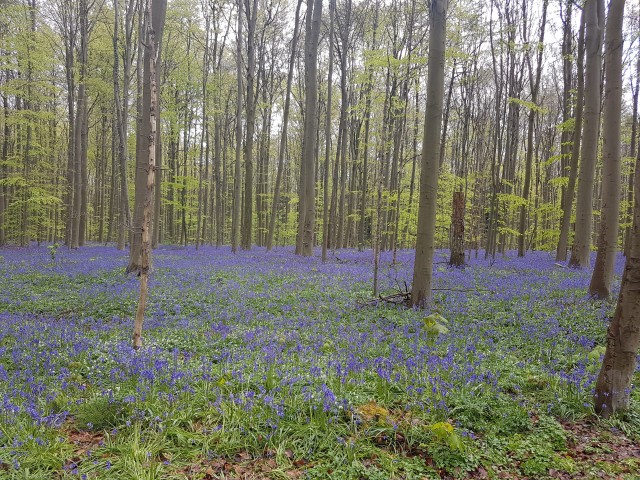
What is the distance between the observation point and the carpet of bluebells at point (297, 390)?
3.28m

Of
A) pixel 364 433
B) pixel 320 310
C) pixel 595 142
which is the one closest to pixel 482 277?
pixel 595 142

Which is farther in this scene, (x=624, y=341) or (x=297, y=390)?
(x=297, y=390)

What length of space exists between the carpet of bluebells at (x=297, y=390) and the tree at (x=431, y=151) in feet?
2.70

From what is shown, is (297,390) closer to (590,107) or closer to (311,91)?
(590,107)

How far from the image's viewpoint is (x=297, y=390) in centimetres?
426

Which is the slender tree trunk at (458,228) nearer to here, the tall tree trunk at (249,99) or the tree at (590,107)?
the tree at (590,107)

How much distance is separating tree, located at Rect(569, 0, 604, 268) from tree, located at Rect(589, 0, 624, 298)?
129 inches

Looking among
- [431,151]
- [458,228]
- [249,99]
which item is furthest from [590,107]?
[249,99]

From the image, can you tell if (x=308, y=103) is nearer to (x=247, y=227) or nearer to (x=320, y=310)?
(x=247, y=227)

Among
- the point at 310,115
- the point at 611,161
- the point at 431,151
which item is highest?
the point at 310,115

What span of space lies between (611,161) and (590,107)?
4086 mm

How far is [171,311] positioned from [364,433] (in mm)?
6069

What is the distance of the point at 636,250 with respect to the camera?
145 inches

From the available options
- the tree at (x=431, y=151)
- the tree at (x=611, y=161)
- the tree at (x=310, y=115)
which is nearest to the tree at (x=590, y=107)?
the tree at (x=611, y=161)
